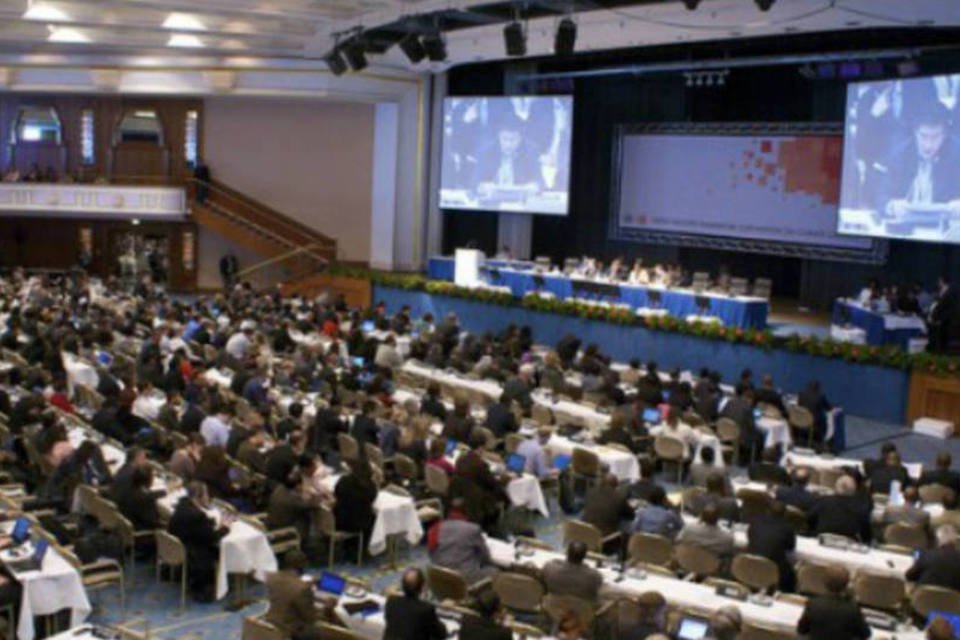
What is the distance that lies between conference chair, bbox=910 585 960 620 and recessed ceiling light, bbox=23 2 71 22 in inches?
821

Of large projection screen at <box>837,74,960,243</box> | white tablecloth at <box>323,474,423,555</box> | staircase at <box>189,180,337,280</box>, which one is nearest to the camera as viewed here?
white tablecloth at <box>323,474,423,555</box>

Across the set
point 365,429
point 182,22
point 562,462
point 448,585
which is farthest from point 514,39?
point 448,585

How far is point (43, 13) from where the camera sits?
2394 centimetres

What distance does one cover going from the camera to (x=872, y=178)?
2280cm

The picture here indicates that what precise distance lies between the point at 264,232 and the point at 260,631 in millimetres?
26637

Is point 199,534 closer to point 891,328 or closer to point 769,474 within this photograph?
point 769,474

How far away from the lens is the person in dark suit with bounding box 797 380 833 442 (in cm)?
1675

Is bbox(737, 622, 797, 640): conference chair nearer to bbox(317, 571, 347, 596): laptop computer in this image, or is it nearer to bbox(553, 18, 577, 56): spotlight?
bbox(317, 571, 347, 596): laptop computer

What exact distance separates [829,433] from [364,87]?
18695 millimetres

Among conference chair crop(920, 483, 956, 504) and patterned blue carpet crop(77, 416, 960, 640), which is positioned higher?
conference chair crop(920, 483, 956, 504)

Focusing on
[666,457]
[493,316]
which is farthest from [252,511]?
[493,316]

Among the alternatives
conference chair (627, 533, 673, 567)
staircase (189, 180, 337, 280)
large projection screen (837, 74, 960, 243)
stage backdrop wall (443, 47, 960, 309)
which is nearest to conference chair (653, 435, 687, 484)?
conference chair (627, 533, 673, 567)

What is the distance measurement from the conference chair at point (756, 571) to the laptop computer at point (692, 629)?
62.7 inches

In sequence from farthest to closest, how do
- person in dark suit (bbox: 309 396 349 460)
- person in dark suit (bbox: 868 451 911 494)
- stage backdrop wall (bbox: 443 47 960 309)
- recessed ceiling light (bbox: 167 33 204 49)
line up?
1. recessed ceiling light (bbox: 167 33 204 49)
2. stage backdrop wall (bbox: 443 47 960 309)
3. person in dark suit (bbox: 309 396 349 460)
4. person in dark suit (bbox: 868 451 911 494)
